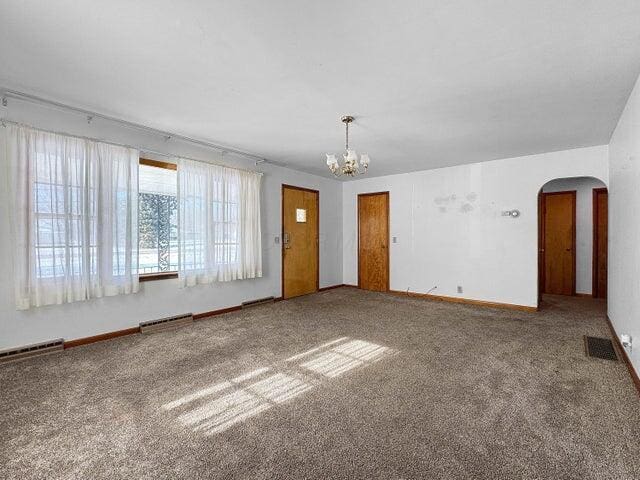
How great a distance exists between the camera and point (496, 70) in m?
2.38

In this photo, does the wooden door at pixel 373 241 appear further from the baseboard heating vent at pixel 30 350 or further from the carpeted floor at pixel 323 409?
the baseboard heating vent at pixel 30 350

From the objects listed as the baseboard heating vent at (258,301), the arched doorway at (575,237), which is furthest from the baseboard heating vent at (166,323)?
the arched doorway at (575,237)

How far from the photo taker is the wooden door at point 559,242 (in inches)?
243

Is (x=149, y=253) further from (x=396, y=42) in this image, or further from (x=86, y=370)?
(x=396, y=42)

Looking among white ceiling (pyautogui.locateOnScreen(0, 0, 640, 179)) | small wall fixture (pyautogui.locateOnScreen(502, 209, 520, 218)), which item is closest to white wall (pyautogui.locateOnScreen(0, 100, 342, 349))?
white ceiling (pyautogui.locateOnScreen(0, 0, 640, 179))

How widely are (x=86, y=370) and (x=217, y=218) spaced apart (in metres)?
2.43

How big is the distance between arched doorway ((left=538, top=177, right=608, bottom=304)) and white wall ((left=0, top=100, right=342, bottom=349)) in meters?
5.13

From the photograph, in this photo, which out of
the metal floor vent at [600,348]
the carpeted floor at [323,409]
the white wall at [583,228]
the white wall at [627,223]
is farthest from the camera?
A: the white wall at [583,228]

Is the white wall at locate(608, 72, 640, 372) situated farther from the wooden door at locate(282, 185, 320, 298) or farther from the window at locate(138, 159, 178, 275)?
the window at locate(138, 159, 178, 275)

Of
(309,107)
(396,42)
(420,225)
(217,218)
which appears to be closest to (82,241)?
(217,218)

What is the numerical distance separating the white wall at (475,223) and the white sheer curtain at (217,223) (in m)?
3.05

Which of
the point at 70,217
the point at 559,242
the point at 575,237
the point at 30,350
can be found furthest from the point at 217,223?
the point at 575,237

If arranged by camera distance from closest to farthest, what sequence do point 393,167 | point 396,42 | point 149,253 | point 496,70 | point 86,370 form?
point 396,42, point 496,70, point 86,370, point 149,253, point 393,167

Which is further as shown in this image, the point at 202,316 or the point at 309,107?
the point at 202,316
